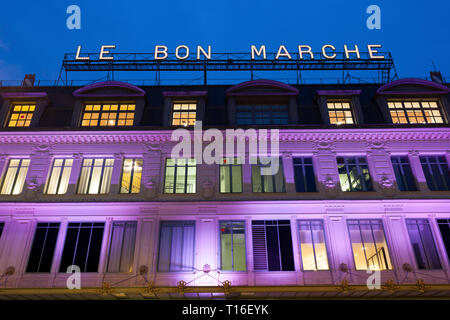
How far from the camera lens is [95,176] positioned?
18438 mm

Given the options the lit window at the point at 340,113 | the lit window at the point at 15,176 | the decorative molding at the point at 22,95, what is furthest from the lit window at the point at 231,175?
the decorative molding at the point at 22,95

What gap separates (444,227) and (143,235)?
623 inches

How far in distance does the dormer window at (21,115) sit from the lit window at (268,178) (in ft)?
48.0

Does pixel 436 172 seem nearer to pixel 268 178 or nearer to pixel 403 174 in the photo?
pixel 403 174

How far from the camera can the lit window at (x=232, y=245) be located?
16.0 meters

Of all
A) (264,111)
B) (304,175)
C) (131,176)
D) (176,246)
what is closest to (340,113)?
(264,111)

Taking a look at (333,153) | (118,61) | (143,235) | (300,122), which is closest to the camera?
(143,235)

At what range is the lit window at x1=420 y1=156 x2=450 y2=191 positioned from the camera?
1791 centimetres

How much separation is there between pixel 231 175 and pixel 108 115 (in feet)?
A: 29.3

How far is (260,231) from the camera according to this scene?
55.1 feet

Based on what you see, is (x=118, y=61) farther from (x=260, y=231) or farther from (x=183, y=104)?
(x=260, y=231)

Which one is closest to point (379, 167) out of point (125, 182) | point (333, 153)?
point (333, 153)

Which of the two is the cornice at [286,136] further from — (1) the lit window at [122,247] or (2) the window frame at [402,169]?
(1) the lit window at [122,247]

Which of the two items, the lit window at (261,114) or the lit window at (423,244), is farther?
the lit window at (261,114)
